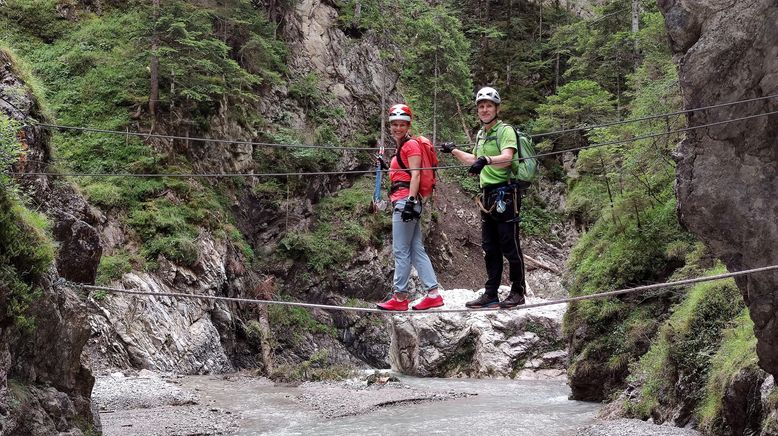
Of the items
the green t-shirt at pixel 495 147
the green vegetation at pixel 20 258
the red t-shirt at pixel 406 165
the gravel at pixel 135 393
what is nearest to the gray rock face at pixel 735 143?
the green t-shirt at pixel 495 147

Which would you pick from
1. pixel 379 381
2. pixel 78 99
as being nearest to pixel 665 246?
pixel 379 381

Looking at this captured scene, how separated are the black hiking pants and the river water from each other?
7.16 metres

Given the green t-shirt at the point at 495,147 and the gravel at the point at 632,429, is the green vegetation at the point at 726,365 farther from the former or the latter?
the green t-shirt at the point at 495,147

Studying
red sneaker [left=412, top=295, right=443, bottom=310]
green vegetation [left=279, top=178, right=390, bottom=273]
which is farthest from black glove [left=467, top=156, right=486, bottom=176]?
green vegetation [left=279, top=178, right=390, bottom=273]

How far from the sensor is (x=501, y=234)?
6605mm

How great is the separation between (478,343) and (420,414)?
8.46 meters

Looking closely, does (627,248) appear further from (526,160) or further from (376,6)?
(376,6)

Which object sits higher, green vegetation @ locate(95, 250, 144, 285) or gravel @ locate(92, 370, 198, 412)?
green vegetation @ locate(95, 250, 144, 285)

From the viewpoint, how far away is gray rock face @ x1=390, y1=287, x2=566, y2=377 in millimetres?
23188

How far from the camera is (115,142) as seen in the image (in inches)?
924

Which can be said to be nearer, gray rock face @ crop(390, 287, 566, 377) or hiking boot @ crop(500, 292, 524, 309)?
hiking boot @ crop(500, 292, 524, 309)

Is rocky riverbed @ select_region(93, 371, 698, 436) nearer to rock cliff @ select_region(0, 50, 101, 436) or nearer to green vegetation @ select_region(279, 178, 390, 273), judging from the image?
rock cliff @ select_region(0, 50, 101, 436)

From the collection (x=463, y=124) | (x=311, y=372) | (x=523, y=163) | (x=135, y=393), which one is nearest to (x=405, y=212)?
(x=523, y=163)

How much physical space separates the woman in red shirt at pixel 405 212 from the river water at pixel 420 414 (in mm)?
7103
